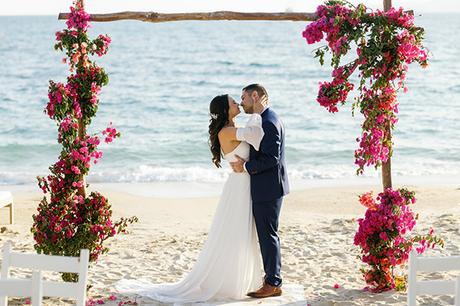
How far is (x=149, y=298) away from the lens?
25.0 feet

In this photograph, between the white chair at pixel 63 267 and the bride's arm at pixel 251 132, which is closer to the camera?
the white chair at pixel 63 267

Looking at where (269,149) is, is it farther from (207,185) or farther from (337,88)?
(207,185)

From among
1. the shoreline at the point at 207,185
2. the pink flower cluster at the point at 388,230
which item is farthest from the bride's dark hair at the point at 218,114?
the shoreline at the point at 207,185

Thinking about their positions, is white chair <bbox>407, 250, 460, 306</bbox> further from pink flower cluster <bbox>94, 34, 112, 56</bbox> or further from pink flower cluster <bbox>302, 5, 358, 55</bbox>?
pink flower cluster <bbox>94, 34, 112, 56</bbox>

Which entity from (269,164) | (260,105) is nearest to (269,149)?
(269,164)

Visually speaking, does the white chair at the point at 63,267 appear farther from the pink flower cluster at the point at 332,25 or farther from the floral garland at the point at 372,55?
the pink flower cluster at the point at 332,25

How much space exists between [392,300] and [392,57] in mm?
2130

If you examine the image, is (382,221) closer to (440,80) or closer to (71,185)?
(71,185)

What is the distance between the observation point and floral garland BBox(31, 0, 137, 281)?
7.37 m

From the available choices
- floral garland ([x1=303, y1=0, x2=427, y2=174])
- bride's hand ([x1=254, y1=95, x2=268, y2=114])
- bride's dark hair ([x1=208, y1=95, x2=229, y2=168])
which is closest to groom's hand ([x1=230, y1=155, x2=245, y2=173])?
bride's dark hair ([x1=208, y1=95, x2=229, y2=168])

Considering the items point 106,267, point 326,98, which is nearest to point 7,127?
point 106,267

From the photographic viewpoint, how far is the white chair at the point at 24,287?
4.33 metres

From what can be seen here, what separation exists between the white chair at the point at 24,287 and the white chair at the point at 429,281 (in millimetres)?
2012

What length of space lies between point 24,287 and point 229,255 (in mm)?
3357
